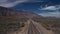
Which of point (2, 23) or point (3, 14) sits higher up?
point (3, 14)

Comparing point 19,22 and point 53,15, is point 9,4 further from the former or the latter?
point 53,15

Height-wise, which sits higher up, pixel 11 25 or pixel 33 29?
pixel 11 25

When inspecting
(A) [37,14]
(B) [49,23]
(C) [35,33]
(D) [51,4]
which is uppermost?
(D) [51,4]

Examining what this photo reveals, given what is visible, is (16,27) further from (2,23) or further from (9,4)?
(9,4)

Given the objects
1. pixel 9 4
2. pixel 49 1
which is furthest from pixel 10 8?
pixel 49 1

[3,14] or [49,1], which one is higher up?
[49,1]

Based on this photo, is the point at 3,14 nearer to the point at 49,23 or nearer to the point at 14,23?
the point at 14,23

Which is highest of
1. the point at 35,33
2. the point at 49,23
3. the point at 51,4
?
the point at 51,4

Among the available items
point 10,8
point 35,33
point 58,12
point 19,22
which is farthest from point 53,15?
point 10,8

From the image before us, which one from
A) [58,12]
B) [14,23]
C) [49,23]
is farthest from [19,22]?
[58,12]
